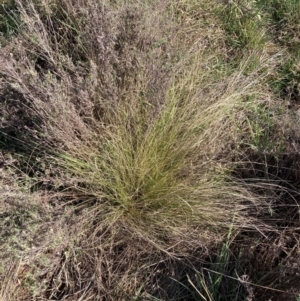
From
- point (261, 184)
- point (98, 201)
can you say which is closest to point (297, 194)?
point (261, 184)

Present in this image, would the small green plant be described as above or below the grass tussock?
above

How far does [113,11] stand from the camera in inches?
100

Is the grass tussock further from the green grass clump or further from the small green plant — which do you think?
the small green plant

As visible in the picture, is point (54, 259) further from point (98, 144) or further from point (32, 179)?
point (98, 144)

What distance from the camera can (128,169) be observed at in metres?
2.33

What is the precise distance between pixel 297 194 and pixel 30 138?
1.30 meters

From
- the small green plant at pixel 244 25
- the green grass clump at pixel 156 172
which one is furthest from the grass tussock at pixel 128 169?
the small green plant at pixel 244 25

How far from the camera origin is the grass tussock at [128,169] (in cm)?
223

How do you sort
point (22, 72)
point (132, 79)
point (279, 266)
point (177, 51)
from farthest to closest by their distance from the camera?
point (177, 51), point (132, 79), point (22, 72), point (279, 266)

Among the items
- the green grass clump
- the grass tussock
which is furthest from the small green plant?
the green grass clump

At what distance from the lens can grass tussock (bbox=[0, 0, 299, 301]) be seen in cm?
223

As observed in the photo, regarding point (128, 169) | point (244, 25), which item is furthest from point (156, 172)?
point (244, 25)

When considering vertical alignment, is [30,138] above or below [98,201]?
above

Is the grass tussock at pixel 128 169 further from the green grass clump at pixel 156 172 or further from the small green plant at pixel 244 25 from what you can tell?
the small green plant at pixel 244 25
